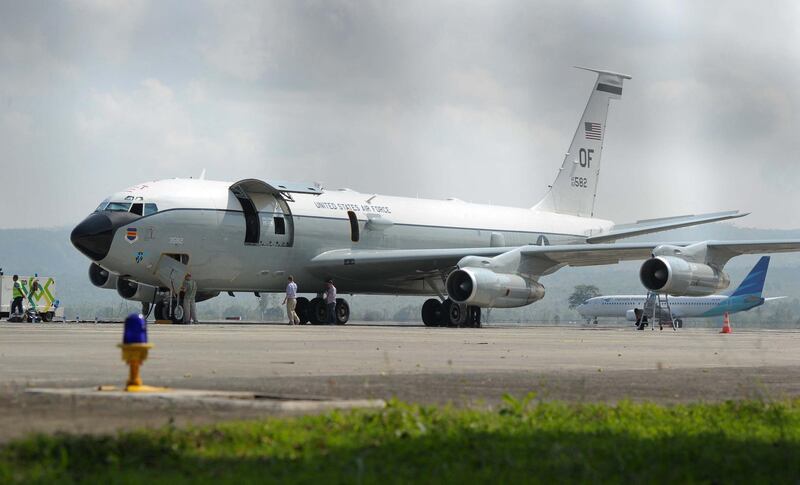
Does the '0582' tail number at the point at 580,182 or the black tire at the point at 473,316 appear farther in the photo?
the '0582' tail number at the point at 580,182

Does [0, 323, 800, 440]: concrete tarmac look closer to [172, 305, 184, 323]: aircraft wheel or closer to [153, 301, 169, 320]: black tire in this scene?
[172, 305, 184, 323]: aircraft wheel

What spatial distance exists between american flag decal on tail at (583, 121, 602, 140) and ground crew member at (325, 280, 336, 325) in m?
16.5

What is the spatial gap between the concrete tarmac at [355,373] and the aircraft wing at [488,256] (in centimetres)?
1493

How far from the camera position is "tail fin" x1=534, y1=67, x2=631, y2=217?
49.1m

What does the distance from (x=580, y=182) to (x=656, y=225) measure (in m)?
6.98

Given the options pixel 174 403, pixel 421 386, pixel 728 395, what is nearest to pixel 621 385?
pixel 728 395

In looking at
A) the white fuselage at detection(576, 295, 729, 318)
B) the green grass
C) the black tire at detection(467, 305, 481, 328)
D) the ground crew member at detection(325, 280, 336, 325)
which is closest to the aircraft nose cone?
the ground crew member at detection(325, 280, 336, 325)

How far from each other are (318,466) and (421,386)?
4.89 metres

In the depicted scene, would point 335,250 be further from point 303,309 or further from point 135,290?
point 135,290

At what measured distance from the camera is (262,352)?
55.4 ft

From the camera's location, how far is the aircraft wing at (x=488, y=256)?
118 ft

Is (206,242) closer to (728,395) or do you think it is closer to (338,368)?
(338,368)

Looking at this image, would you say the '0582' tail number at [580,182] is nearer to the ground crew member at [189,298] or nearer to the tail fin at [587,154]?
the tail fin at [587,154]

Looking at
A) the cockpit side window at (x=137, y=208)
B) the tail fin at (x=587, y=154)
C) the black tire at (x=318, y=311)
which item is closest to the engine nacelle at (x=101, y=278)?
the cockpit side window at (x=137, y=208)
